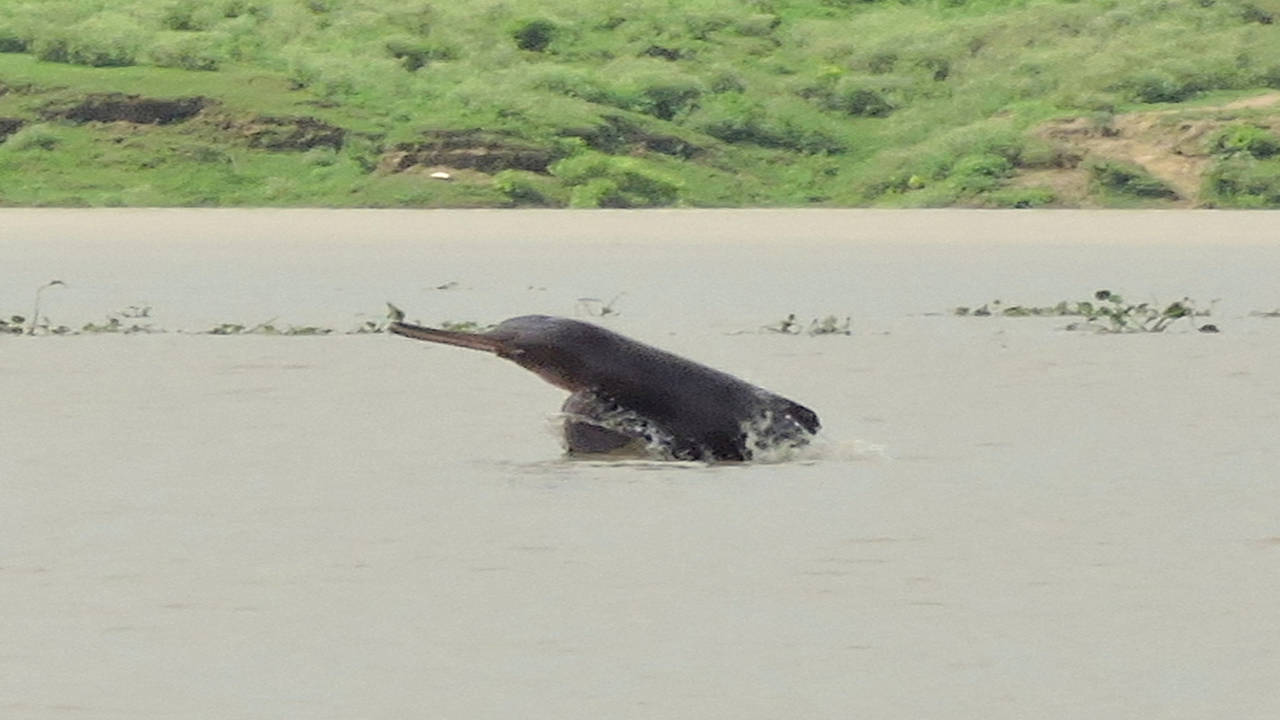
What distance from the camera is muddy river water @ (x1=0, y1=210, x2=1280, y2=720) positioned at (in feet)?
30.2

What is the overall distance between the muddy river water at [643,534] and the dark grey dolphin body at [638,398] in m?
0.19

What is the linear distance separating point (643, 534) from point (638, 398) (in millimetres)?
3074

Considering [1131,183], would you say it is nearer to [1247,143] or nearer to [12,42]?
[1247,143]

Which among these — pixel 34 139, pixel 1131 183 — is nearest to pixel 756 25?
pixel 1131 183

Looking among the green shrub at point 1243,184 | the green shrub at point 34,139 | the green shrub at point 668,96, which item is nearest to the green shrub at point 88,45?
the green shrub at point 34,139

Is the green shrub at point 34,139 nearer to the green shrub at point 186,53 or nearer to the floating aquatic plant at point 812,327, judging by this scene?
the green shrub at point 186,53

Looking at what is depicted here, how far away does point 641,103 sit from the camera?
6706cm

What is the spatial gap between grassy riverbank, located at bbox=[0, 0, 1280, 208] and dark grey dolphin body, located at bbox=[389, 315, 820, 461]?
43.6 meters

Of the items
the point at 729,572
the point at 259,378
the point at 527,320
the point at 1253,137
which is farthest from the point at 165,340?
the point at 1253,137

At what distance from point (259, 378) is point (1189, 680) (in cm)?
1255

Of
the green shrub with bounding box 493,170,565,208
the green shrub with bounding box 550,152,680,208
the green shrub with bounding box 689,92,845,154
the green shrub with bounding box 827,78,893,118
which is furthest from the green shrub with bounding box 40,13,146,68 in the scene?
the green shrub with bounding box 827,78,893,118

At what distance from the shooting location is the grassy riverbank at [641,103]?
60.6 meters

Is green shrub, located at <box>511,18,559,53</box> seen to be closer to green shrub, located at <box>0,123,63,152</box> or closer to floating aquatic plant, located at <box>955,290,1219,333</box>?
green shrub, located at <box>0,123,63,152</box>

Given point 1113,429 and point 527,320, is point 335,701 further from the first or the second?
point 1113,429
